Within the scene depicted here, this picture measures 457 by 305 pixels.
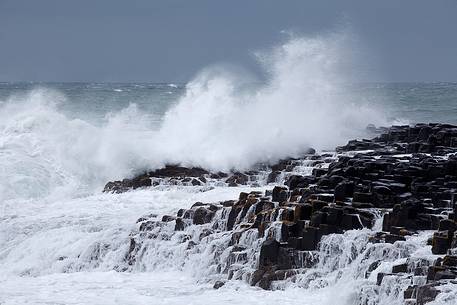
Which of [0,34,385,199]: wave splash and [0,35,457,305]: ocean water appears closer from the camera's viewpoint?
[0,35,457,305]: ocean water

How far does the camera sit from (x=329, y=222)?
15109 millimetres

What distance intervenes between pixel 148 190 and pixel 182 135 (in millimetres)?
5777

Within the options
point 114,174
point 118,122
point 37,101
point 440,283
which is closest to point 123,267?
point 440,283

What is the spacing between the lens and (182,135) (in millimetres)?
27609

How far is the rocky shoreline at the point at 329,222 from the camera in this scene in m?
13.3

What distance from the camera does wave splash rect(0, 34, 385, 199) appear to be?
973 inches

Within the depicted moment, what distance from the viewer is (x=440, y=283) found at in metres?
12.0

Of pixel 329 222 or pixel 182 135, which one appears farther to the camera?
pixel 182 135

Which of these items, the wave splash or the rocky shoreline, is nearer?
the rocky shoreline

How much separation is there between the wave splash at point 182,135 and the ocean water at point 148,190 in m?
0.05

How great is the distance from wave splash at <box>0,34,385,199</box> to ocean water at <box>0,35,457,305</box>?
5cm

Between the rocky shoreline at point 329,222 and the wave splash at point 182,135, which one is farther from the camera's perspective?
the wave splash at point 182,135

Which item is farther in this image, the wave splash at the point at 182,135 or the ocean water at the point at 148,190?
the wave splash at the point at 182,135

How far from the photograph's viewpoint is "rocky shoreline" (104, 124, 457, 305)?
1333cm
